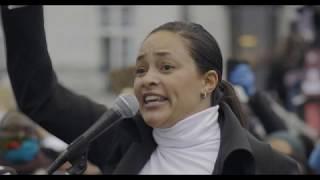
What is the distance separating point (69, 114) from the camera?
2887 mm

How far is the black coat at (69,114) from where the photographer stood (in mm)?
2650

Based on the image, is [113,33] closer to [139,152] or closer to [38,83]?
[38,83]

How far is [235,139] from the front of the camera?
255 centimetres

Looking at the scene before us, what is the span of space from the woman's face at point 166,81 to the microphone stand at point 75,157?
0.20m

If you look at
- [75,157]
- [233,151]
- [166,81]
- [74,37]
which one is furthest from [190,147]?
[74,37]

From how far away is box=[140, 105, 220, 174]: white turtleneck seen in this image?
2.55 metres

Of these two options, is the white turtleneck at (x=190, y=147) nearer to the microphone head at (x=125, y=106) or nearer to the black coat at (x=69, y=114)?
the black coat at (x=69, y=114)

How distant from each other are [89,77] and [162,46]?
15.8 meters

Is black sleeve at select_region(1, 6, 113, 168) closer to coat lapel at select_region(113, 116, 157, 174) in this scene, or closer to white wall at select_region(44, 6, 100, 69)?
coat lapel at select_region(113, 116, 157, 174)

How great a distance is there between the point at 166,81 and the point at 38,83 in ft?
1.84

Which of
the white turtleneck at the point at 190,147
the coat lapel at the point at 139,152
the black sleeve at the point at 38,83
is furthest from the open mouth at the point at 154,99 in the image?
the black sleeve at the point at 38,83
